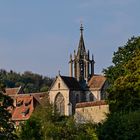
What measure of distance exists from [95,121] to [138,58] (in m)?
17.4

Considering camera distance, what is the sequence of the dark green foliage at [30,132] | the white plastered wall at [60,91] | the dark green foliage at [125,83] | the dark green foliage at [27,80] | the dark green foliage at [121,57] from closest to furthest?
the dark green foliage at [30,132] < the dark green foliage at [125,83] < the dark green foliage at [121,57] < the white plastered wall at [60,91] < the dark green foliage at [27,80]

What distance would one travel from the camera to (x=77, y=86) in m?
119

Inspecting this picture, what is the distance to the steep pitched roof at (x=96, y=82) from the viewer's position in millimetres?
117688

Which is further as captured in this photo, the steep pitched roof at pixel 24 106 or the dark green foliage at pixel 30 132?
the steep pitched roof at pixel 24 106

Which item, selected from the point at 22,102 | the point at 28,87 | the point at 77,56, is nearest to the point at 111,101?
the point at 22,102

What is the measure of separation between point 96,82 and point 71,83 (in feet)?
14.7

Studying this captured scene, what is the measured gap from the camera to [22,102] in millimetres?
115188

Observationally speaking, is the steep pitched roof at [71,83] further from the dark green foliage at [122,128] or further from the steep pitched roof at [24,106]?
the dark green foliage at [122,128]

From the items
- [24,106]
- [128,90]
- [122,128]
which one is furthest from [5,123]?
[24,106]

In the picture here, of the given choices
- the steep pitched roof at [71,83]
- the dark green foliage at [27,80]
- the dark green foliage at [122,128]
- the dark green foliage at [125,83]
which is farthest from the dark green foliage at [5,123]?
the dark green foliage at [27,80]

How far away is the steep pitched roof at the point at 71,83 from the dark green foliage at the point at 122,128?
69274mm

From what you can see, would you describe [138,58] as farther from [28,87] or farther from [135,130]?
[28,87]

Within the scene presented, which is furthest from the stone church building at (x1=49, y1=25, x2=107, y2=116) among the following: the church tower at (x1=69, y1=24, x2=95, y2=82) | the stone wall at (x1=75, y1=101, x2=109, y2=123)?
the stone wall at (x1=75, y1=101, x2=109, y2=123)

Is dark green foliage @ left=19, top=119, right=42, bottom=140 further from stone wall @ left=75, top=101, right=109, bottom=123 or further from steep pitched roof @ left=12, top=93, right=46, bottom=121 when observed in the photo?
steep pitched roof @ left=12, top=93, right=46, bottom=121
